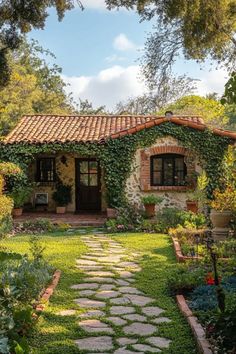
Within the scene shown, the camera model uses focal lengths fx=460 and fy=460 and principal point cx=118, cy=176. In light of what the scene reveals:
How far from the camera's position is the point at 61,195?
18.2m

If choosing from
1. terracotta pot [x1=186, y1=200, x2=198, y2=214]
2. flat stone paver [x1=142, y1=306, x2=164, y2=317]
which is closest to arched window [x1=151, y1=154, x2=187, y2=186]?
terracotta pot [x1=186, y1=200, x2=198, y2=214]

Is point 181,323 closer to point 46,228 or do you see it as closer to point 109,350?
point 109,350

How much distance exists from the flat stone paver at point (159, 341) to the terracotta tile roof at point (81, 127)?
1163 centimetres

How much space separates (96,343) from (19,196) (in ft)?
39.4

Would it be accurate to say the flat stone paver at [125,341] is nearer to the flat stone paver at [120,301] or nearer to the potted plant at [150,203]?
the flat stone paver at [120,301]

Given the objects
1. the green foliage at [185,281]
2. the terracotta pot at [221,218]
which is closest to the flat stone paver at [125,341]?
the green foliage at [185,281]

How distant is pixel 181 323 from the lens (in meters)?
5.94

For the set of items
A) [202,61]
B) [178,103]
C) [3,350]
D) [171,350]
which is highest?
[178,103]

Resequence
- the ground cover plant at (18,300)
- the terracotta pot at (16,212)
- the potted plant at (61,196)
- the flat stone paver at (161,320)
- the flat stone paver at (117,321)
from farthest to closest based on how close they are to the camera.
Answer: the potted plant at (61,196)
the terracotta pot at (16,212)
the flat stone paver at (161,320)
the flat stone paver at (117,321)
the ground cover plant at (18,300)

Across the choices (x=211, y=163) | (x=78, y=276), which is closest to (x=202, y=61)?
(x=211, y=163)

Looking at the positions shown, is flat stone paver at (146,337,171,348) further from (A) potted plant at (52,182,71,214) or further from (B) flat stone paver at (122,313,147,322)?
(A) potted plant at (52,182,71,214)

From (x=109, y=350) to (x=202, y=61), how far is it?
9.94 metres

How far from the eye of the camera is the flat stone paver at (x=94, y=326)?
5.65m

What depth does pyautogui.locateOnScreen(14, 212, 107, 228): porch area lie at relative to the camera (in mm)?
15539
